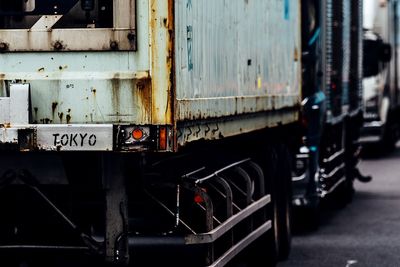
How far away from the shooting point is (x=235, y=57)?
9883 mm

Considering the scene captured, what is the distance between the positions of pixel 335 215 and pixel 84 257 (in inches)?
346

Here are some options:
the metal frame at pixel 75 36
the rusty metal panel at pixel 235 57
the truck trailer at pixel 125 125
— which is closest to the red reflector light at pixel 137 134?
the truck trailer at pixel 125 125

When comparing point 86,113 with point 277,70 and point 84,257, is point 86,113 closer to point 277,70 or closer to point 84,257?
point 84,257

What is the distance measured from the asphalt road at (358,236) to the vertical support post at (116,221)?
14.2 ft

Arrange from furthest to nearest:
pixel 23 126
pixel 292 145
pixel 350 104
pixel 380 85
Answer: pixel 380 85 < pixel 350 104 < pixel 292 145 < pixel 23 126

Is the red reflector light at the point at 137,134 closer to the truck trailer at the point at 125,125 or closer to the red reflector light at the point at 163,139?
the truck trailer at the point at 125,125

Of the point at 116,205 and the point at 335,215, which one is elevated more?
the point at 116,205

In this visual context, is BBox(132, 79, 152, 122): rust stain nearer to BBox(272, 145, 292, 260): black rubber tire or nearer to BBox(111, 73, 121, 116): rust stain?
BBox(111, 73, 121, 116): rust stain

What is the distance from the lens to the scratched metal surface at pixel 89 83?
8.05 meters

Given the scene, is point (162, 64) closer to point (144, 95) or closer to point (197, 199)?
point (144, 95)

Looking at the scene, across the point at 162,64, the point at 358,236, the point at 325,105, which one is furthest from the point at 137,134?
the point at 325,105

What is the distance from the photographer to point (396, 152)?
31.5m

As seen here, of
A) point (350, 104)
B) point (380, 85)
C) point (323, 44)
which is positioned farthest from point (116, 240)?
point (380, 85)

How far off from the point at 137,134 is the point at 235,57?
2057mm
